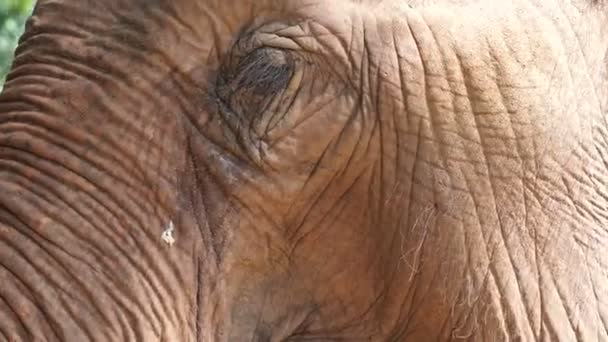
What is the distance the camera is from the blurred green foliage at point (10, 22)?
8.84 m

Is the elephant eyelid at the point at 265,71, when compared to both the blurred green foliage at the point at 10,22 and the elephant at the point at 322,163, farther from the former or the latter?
the blurred green foliage at the point at 10,22

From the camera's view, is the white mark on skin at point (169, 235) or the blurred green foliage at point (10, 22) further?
the blurred green foliage at point (10, 22)

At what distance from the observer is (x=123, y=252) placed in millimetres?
3377

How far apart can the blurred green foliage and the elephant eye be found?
5.49 m

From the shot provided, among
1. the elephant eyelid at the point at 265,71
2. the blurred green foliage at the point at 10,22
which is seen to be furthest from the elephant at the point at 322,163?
the blurred green foliage at the point at 10,22

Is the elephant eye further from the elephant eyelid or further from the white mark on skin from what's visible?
the white mark on skin

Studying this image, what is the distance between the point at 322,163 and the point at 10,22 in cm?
592

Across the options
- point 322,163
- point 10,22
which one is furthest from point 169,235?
point 10,22

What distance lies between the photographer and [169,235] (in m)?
3.42

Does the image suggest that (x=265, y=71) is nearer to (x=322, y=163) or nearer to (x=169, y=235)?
(x=322, y=163)

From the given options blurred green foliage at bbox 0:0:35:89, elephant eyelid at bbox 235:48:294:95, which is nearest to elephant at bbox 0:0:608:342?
elephant eyelid at bbox 235:48:294:95

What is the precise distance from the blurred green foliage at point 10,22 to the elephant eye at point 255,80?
549 centimetres

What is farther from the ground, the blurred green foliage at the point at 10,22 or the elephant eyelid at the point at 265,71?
the elephant eyelid at the point at 265,71

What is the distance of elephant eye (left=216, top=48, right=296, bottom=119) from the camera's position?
3488 mm
